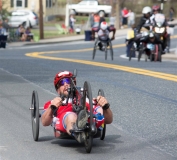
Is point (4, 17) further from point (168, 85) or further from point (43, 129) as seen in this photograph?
point (43, 129)

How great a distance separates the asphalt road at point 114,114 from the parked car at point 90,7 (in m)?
46.8

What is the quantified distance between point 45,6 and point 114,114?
197 feet

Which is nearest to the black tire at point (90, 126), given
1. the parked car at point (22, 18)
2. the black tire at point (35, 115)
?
the black tire at point (35, 115)

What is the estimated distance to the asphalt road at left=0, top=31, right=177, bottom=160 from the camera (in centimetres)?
812

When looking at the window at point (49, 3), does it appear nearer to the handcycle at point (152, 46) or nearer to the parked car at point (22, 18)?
the parked car at point (22, 18)

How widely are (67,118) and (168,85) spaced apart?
7.76 m

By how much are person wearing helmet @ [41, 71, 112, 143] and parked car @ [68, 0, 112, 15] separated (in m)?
57.8

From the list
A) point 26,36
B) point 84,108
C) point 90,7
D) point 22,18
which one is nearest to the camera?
point 84,108

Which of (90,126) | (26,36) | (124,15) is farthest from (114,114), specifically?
(124,15)

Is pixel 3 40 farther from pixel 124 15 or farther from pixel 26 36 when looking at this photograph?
pixel 124 15

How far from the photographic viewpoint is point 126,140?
8977 millimetres

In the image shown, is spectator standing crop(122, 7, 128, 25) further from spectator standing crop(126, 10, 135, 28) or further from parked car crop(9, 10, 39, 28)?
parked car crop(9, 10, 39, 28)

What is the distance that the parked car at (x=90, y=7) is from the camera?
219 feet

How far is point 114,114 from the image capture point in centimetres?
1138
